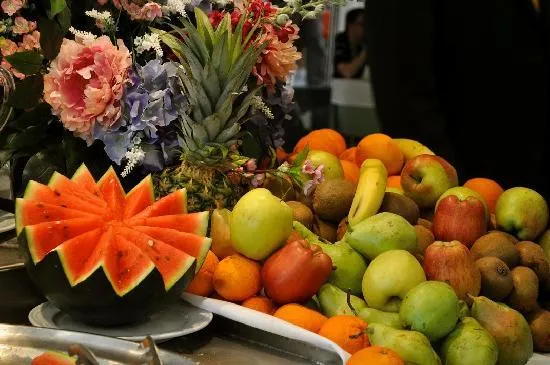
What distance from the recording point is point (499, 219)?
2.35m

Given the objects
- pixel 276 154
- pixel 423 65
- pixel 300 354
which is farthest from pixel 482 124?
pixel 300 354

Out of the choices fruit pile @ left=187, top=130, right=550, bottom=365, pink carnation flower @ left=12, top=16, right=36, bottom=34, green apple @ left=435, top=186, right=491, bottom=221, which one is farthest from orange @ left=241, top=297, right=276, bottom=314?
pink carnation flower @ left=12, top=16, right=36, bottom=34

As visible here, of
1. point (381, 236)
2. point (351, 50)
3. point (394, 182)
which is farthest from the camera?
point (351, 50)

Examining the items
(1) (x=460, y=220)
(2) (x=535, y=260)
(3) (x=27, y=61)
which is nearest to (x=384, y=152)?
(1) (x=460, y=220)

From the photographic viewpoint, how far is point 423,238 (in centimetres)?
214

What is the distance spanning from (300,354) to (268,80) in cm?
87

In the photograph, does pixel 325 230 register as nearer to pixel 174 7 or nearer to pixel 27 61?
pixel 174 7

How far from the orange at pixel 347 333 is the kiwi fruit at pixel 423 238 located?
40 cm

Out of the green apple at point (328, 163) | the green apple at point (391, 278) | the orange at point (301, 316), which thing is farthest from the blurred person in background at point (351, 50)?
the orange at point (301, 316)

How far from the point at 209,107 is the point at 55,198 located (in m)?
0.46

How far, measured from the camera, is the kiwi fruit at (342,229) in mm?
2211

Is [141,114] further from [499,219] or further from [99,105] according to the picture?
[499,219]

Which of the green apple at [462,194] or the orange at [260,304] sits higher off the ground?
the green apple at [462,194]

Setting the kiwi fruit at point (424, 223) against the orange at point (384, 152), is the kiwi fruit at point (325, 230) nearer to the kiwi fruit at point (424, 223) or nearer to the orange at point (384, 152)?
the kiwi fruit at point (424, 223)
